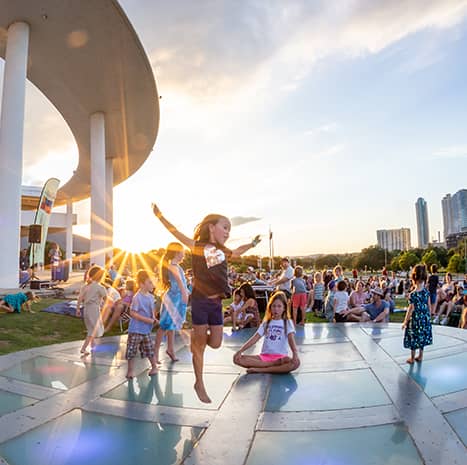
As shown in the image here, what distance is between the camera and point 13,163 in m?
15.1

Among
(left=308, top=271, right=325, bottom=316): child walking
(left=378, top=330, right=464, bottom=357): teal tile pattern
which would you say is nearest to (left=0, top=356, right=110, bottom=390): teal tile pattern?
(left=378, top=330, right=464, bottom=357): teal tile pattern

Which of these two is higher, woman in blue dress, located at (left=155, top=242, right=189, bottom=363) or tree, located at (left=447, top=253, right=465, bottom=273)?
woman in blue dress, located at (left=155, top=242, right=189, bottom=363)

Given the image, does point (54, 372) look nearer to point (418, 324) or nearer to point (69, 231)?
point (418, 324)

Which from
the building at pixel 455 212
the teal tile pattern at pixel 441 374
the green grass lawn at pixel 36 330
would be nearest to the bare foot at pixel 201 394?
the teal tile pattern at pixel 441 374

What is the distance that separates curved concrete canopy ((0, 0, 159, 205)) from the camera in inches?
629

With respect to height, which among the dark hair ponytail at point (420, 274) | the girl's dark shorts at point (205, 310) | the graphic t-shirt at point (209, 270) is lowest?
the girl's dark shorts at point (205, 310)

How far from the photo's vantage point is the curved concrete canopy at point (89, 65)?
52.4ft

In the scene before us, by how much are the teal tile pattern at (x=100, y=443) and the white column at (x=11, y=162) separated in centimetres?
1279

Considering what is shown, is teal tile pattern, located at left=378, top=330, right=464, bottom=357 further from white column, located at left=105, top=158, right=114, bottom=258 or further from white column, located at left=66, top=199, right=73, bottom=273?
white column, located at left=66, top=199, right=73, bottom=273

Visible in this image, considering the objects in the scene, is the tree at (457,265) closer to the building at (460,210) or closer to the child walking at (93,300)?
the child walking at (93,300)

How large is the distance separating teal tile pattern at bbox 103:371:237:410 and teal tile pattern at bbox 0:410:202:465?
0.61 meters

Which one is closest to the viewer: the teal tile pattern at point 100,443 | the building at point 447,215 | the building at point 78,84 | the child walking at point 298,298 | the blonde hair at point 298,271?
the teal tile pattern at point 100,443

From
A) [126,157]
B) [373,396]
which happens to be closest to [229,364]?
[373,396]

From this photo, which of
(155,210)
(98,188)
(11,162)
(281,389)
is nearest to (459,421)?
(281,389)
